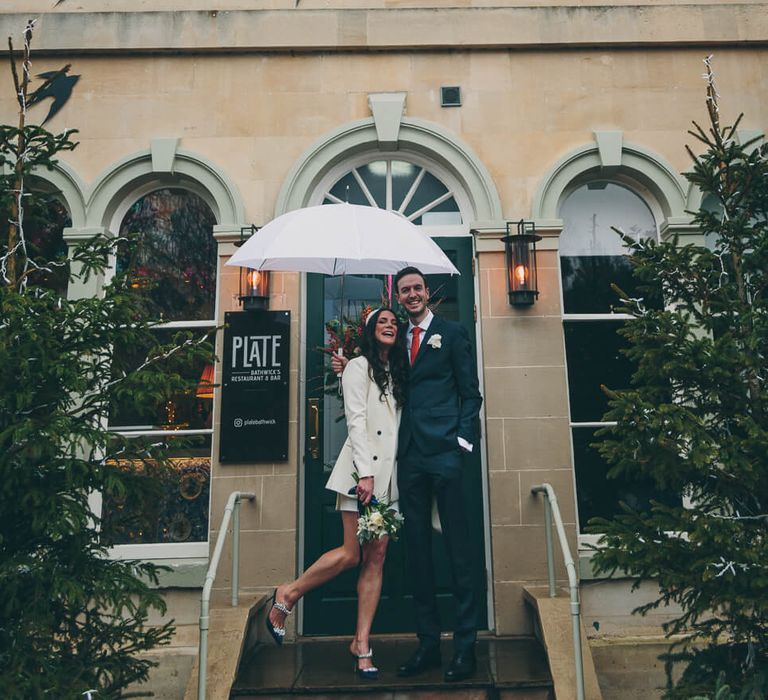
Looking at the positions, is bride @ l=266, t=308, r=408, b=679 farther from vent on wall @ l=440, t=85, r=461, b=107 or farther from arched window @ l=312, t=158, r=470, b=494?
vent on wall @ l=440, t=85, r=461, b=107

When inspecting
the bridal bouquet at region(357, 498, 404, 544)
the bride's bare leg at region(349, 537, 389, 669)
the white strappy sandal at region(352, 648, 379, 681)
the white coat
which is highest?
the white coat

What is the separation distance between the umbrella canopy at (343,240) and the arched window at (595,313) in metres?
1.90

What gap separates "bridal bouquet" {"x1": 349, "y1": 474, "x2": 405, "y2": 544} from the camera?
419 cm

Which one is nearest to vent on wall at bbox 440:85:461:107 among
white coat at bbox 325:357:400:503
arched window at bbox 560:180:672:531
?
arched window at bbox 560:180:672:531

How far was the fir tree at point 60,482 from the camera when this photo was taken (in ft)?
11.1

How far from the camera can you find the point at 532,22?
21.0ft

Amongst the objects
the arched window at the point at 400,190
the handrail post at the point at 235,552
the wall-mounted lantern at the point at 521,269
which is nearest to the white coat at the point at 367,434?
the handrail post at the point at 235,552

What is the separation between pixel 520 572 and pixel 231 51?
17.0 ft

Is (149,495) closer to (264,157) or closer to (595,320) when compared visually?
(264,157)

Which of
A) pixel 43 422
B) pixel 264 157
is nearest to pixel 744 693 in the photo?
pixel 43 422

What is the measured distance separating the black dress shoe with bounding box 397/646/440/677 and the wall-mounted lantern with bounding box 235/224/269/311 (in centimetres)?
296

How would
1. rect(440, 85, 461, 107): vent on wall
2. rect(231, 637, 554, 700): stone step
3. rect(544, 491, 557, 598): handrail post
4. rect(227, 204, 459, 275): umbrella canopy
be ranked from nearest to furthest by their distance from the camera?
rect(231, 637, 554, 700): stone step, rect(227, 204, 459, 275): umbrella canopy, rect(544, 491, 557, 598): handrail post, rect(440, 85, 461, 107): vent on wall

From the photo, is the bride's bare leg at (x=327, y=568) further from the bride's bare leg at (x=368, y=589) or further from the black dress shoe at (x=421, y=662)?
the black dress shoe at (x=421, y=662)

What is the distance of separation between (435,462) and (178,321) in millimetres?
2984
